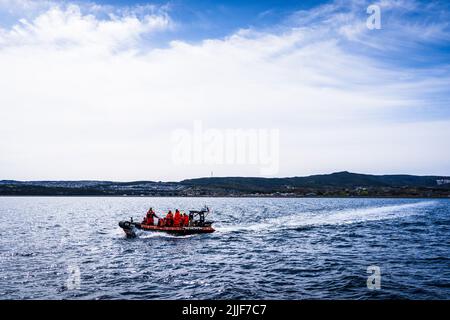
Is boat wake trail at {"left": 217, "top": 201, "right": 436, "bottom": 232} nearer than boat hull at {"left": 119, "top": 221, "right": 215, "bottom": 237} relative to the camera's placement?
No

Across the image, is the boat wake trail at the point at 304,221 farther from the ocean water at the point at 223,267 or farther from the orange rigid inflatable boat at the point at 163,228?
the ocean water at the point at 223,267

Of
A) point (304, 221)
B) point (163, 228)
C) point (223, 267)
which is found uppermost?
point (163, 228)

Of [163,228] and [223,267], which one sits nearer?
[223,267]

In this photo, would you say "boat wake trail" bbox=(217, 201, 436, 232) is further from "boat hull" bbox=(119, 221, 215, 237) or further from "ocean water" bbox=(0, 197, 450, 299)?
"ocean water" bbox=(0, 197, 450, 299)

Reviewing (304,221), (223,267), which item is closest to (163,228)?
(223,267)

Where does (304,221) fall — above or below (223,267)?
below

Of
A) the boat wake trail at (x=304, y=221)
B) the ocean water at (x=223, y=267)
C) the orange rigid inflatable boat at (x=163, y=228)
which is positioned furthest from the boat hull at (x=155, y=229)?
the boat wake trail at (x=304, y=221)

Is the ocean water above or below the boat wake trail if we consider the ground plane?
above

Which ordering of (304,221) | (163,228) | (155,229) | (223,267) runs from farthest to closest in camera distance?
(304,221), (155,229), (163,228), (223,267)

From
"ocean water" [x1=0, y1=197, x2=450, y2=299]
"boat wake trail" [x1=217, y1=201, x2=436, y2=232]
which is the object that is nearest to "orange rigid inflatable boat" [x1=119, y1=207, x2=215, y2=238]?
"ocean water" [x1=0, y1=197, x2=450, y2=299]

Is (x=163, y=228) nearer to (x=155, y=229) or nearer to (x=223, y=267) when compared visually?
(x=155, y=229)

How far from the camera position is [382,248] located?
37.8 meters
